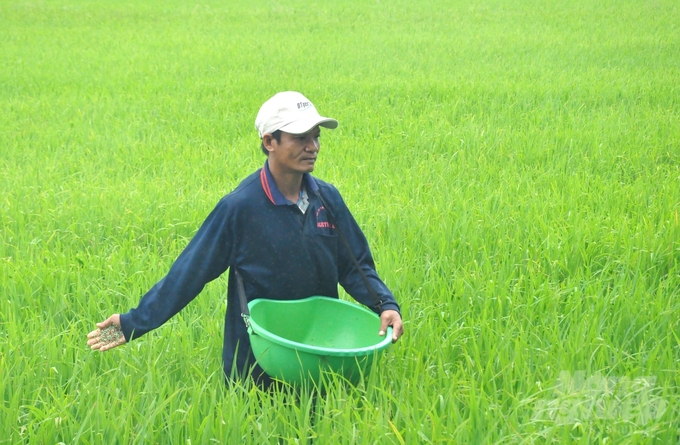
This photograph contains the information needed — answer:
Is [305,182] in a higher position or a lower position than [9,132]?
higher

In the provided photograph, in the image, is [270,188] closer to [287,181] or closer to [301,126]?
[287,181]

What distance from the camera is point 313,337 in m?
2.46

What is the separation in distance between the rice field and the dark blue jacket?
0.75 feet

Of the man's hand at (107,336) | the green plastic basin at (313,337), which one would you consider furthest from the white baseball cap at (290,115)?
the man's hand at (107,336)

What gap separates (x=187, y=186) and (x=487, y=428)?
10.9ft

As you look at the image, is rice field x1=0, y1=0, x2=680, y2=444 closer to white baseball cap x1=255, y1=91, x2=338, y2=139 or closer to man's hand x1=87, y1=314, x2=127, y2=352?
man's hand x1=87, y1=314, x2=127, y2=352

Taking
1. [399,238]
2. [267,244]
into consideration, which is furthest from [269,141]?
[399,238]

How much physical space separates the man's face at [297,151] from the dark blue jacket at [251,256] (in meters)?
0.08

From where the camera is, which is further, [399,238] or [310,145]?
[399,238]

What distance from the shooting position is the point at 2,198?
480cm

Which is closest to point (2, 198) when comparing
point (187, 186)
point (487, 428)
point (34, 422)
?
point (187, 186)

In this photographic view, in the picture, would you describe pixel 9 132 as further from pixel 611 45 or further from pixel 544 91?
pixel 611 45

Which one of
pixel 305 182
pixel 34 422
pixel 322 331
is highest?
pixel 305 182

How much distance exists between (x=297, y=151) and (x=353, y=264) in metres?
0.42
